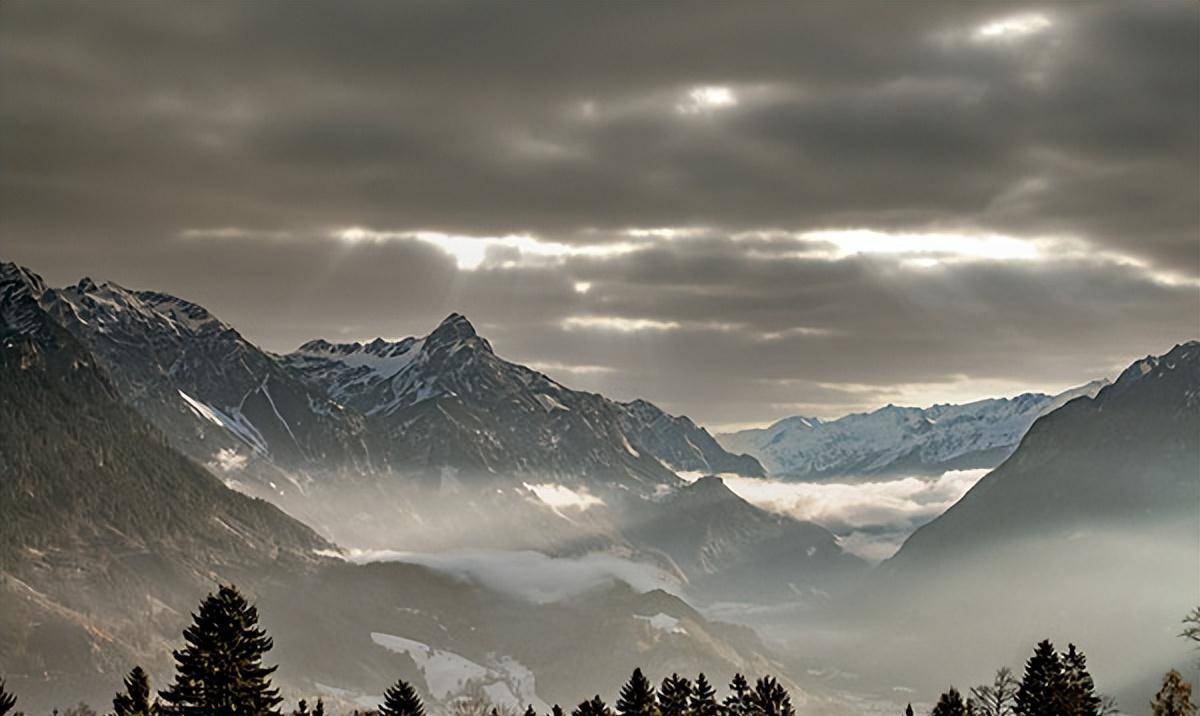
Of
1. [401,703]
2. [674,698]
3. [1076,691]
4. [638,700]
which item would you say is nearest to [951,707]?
[1076,691]

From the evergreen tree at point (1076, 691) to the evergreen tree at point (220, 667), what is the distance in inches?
2969

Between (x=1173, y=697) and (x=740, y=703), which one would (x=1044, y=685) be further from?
(x=740, y=703)

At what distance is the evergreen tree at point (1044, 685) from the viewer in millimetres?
142250

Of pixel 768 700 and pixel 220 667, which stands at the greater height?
pixel 768 700

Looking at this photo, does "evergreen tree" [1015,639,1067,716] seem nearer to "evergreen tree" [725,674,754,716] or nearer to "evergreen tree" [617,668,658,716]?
"evergreen tree" [725,674,754,716]

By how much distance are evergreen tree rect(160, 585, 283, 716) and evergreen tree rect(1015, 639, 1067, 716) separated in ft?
248

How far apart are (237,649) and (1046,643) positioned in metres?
80.8

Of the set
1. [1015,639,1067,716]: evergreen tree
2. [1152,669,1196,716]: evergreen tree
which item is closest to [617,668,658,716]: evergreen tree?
[1015,639,1067,716]: evergreen tree

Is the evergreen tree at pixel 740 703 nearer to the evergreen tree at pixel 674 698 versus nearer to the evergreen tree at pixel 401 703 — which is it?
the evergreen tree at pixel 674 698

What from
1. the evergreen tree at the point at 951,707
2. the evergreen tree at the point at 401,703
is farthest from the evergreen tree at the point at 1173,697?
the evergreen tree at the point at 401,703

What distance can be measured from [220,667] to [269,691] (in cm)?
429

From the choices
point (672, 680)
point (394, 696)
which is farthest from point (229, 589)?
point (672, 680)

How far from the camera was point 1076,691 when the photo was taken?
141m

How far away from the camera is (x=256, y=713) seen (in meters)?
101
